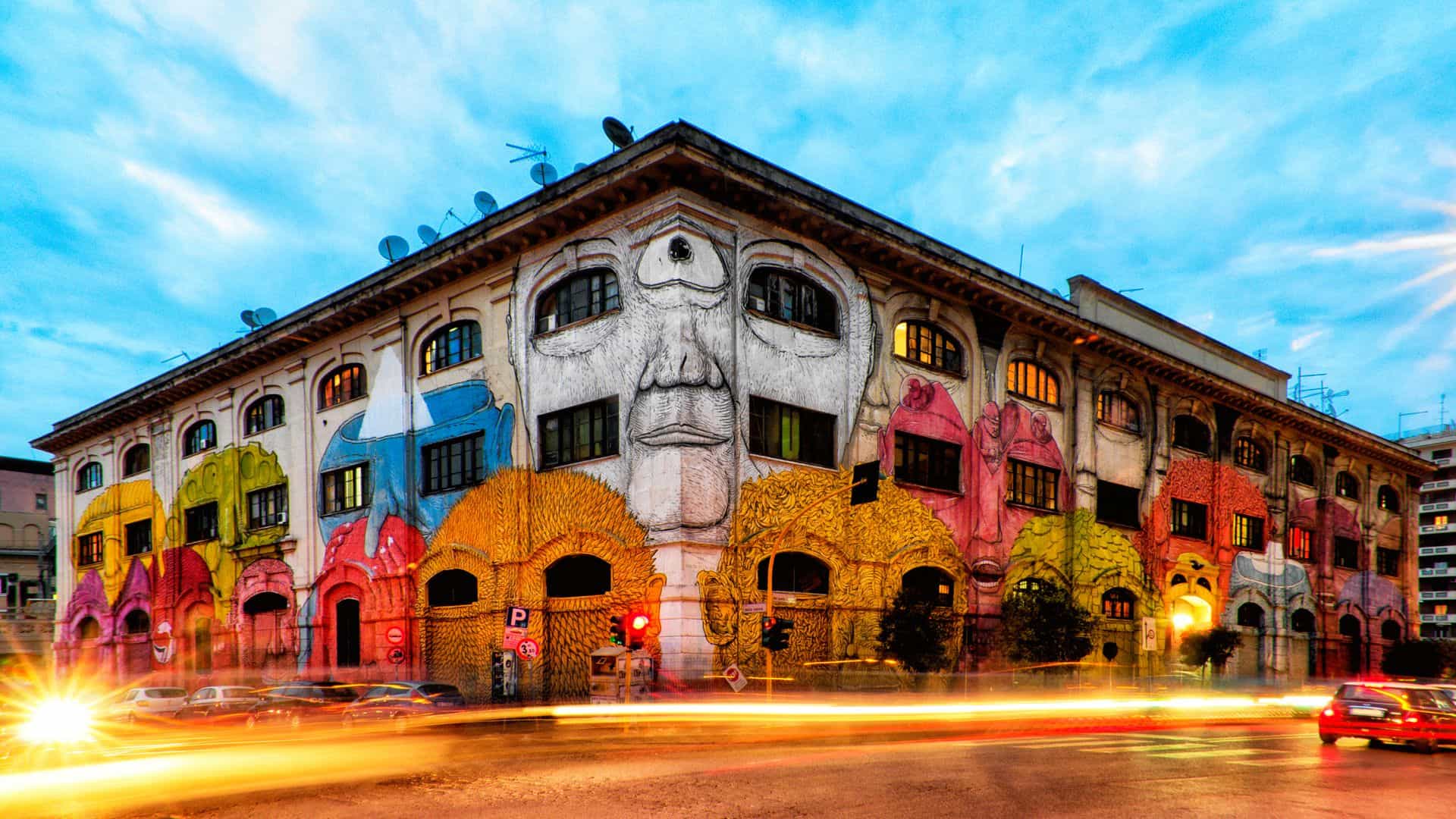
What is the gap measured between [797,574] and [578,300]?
9.42 metres

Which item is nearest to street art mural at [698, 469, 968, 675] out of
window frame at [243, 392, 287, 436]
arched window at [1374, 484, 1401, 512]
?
window frame at [243, 392, 287, 436]

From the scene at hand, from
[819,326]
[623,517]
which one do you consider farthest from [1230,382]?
[623,517]

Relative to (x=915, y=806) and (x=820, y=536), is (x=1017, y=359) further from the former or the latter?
(x=915, y=806)

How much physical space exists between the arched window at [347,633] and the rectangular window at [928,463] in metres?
18.2

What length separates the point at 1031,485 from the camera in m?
32.8

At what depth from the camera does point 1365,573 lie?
4944 centimetres

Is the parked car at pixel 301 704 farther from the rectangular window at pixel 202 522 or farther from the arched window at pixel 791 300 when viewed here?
the rectangular window at pixel 202 522

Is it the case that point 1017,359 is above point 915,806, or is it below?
above

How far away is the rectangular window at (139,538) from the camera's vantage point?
43.0 meters

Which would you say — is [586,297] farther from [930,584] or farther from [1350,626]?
[1350,626]

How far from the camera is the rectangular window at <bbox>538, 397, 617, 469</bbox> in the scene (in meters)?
25.4

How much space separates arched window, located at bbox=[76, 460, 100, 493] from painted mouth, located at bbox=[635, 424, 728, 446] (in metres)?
36.6

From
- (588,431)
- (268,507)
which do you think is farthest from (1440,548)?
(268,507)

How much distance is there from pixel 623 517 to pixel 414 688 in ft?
20.4
